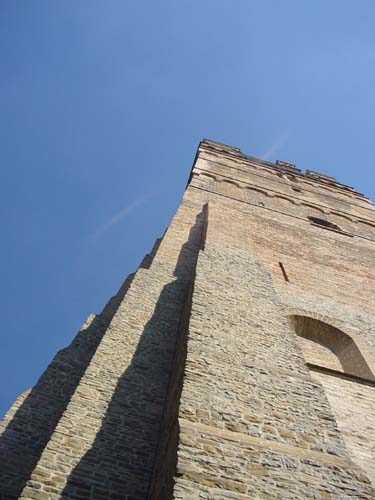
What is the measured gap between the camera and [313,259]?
9289 millimetres

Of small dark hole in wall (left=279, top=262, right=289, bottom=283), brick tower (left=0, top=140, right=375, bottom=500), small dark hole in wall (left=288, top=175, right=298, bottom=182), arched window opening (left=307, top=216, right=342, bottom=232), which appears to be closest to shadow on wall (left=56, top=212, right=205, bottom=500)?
brick tower (left=0, top=140, right=375, bottom=500)

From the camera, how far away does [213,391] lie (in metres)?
3.35

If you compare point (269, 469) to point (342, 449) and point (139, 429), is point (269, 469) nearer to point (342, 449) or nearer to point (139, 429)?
point (342, 449)

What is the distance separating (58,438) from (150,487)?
3.42ft

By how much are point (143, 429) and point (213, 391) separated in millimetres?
1384

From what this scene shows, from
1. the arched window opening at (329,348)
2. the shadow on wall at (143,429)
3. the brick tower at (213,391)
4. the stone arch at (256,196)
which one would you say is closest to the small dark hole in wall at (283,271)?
the brick tower at (213,391)

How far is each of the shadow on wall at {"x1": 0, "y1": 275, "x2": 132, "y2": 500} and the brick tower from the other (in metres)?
0.02

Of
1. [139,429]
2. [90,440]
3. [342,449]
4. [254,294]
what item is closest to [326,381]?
[254,294]

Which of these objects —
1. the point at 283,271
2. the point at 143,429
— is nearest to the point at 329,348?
the point at 283,271

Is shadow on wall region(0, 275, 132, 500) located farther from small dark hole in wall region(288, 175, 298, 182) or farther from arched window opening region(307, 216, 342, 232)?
small dark hole in wall region(288, 175, 298, 182)

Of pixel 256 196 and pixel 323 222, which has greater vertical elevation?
pixel 256 196

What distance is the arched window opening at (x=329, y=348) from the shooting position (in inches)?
233

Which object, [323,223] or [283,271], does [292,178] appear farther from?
[283,271]

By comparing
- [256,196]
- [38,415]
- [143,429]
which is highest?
[256,196]
